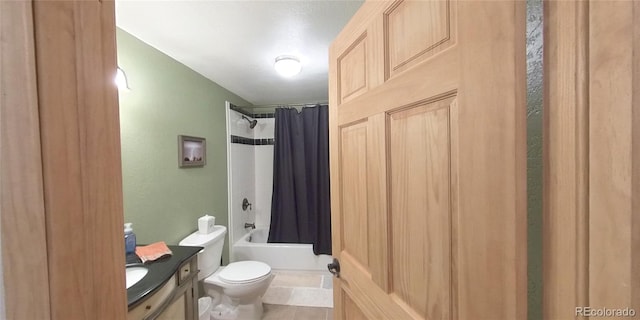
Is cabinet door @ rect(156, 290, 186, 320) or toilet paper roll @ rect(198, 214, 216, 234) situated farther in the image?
toilet paper roll @ rect(198, 214, 216, 234)

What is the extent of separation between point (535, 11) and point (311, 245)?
2970mm

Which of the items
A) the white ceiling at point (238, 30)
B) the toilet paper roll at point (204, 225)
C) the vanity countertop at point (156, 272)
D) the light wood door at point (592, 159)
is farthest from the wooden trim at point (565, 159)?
the toilet paper roll at point (204, 225)

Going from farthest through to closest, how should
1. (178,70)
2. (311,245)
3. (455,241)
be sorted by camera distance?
(311,245)
(178,70)
(455,241)

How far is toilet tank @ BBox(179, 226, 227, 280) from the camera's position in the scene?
78.6 inches

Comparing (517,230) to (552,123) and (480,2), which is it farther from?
(480,2)

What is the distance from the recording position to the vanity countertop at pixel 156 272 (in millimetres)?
1045

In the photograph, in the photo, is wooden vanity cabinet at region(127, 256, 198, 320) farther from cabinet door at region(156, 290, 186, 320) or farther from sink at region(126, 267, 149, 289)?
sink at region(126, 267, 149, 289)

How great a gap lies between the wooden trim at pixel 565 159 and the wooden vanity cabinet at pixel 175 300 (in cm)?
137

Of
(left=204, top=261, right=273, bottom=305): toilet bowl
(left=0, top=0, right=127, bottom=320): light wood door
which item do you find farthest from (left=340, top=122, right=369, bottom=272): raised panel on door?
(left=204, top=261, right=273, bottom=305): toilet bowl

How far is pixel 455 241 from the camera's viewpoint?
0.60 meters

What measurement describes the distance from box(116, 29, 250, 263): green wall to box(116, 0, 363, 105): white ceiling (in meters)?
0.15

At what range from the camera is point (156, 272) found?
1263 millimetres

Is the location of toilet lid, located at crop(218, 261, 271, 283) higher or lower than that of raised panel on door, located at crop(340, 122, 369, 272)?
Answer: lower

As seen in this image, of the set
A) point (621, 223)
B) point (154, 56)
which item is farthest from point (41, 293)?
point (154, 56)
